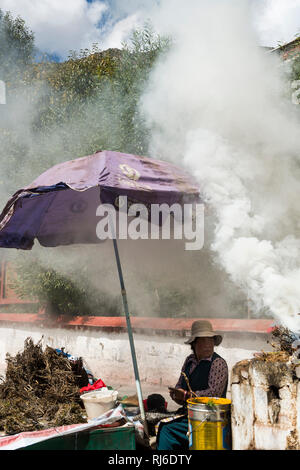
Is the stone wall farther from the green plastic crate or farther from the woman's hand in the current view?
the green plastic crate

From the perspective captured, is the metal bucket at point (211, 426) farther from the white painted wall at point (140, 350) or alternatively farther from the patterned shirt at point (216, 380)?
the white painted wall at point (140, 350)

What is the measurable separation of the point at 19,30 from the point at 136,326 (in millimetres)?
11317

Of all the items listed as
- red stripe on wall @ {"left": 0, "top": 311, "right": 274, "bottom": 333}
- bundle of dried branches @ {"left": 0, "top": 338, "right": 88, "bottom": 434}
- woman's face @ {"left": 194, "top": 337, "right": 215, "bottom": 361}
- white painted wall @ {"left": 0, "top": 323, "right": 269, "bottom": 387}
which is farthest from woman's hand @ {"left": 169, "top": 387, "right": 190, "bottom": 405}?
white painted wall @ {"left": 0, "top": 323, "right": 269, "bottom": 387}

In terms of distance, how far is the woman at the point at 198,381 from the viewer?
3613 mm

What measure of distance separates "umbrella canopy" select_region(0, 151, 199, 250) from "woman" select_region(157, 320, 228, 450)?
1.41 m

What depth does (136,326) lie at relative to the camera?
23.3 ft

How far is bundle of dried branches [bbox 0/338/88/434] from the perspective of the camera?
3736mm

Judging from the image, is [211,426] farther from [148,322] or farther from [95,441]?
[148,322]

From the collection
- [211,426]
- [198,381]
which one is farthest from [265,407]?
[198,381]

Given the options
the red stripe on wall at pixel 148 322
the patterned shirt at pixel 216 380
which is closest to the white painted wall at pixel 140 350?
the red stripe on wall at pixel 148 322

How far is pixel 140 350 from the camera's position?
23.2 feet

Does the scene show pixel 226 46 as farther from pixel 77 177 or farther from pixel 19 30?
pixel 19 30

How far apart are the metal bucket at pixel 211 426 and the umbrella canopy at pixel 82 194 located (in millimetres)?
1899

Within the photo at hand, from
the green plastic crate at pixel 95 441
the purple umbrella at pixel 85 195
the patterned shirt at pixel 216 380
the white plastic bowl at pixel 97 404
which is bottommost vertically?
the green plastic crate at pixel 95 441
